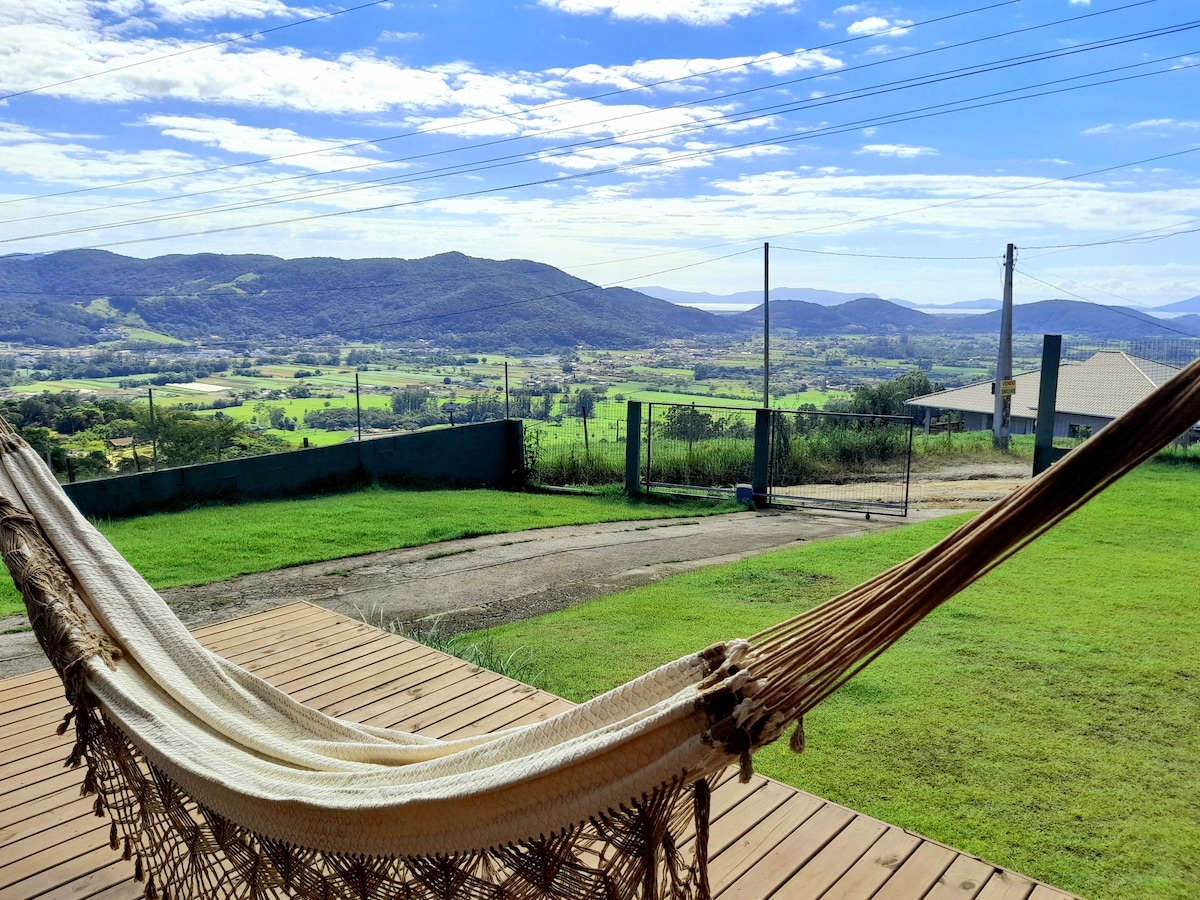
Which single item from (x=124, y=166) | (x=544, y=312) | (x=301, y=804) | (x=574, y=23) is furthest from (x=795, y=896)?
(x=124, y=166)

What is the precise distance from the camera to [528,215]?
4816cm

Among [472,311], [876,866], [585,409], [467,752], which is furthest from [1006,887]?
[472,311]

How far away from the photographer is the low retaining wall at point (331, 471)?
7391 millimetres

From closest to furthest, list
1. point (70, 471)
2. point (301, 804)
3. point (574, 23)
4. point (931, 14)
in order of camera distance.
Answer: point (301, 804) < point (70, 471) < point (931, 14) < point (574, 23)

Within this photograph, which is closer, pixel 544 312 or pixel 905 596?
pixel 905 596

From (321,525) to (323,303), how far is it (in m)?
20.8

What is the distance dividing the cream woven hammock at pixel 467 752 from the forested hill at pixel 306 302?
20110 mm

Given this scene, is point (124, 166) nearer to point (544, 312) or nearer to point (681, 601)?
point (544, 312)

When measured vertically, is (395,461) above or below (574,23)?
below

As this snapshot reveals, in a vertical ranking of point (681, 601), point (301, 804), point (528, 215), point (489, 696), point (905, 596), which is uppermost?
point (528, 215)

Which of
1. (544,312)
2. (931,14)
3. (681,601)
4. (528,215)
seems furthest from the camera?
(528,215)

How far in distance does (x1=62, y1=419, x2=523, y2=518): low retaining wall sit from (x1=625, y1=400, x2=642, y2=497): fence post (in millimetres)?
1689

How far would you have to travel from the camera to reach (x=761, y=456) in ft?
30.3

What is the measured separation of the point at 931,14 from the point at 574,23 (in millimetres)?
9750
